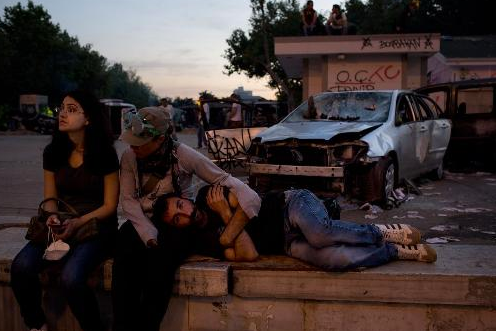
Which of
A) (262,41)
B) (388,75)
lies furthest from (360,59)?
(262,41)

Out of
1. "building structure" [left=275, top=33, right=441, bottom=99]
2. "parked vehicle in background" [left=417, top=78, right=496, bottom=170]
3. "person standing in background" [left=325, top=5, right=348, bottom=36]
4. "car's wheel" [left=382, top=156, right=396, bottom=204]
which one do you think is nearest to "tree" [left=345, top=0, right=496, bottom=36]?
"person standing in background" [left=325, top=5, right=348, bottom=36]

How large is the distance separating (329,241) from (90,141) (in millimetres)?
1767

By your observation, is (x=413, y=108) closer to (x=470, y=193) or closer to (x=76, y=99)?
(x=470, y=193)

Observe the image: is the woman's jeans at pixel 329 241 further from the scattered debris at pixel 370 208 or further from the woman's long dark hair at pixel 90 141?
the scattered debris at pixel 370 208

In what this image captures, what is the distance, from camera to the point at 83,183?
3.69 metres

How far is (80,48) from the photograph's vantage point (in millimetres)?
66250

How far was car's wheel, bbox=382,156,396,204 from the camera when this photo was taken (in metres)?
7.16

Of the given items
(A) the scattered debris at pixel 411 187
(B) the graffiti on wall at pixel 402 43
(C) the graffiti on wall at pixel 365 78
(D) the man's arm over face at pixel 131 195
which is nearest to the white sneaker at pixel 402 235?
(D) the man's arm over face at pixel 131 195

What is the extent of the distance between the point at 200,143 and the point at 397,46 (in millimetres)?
8345

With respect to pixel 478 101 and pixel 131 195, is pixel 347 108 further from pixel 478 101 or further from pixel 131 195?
pixel 478 101

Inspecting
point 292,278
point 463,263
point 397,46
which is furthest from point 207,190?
point 397,46

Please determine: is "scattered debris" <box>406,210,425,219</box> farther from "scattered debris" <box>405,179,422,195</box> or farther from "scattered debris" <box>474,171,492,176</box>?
"scattered debris" <box>474,171,492,176</box>

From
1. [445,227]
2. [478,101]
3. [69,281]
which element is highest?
[478,101]

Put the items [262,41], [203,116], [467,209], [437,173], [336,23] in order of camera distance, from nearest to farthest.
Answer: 1. [467,209]
2. [437,173]
3. [203,116]
4. [336,23]
5. [262,41]
